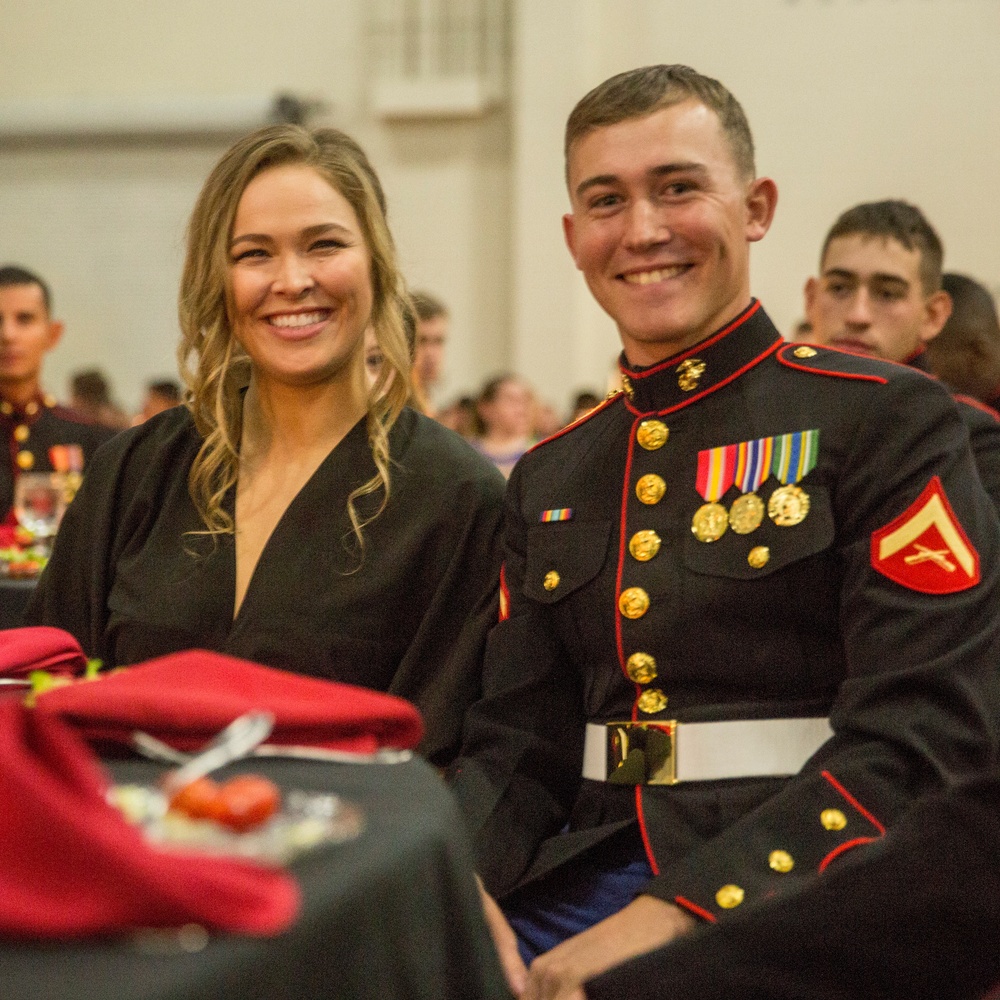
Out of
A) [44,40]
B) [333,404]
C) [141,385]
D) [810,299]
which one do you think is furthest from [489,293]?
[333,404]

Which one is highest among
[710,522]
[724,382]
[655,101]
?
[655,101]

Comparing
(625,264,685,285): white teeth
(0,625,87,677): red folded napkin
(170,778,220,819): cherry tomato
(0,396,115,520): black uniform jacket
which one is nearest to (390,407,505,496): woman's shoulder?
(625,264,685,285): white teeth

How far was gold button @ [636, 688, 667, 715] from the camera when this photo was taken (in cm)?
166

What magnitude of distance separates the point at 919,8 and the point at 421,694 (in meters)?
7.66

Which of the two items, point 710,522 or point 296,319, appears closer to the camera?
point 710,522

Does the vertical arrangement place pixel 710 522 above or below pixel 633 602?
above

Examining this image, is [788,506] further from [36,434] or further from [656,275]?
[36,434]

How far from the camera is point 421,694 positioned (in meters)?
1.93

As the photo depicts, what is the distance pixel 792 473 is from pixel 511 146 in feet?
26.1

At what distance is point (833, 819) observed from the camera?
57.3 inches

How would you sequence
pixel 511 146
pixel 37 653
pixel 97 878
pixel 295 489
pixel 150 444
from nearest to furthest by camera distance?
pixel 97 878 < pixel 37 653 < pixel 295 489 < pixel 150 444 < pixel 511 146

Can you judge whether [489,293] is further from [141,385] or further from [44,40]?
[44,40]

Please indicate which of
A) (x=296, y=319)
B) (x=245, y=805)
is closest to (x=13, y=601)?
(x=296, y=319)

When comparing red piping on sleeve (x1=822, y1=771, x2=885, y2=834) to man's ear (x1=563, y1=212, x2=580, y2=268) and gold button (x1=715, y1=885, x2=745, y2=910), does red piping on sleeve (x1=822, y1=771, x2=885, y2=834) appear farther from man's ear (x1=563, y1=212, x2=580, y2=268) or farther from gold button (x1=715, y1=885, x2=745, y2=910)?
man's ear (x1=563, y1=212, x2=580, y2=268)
